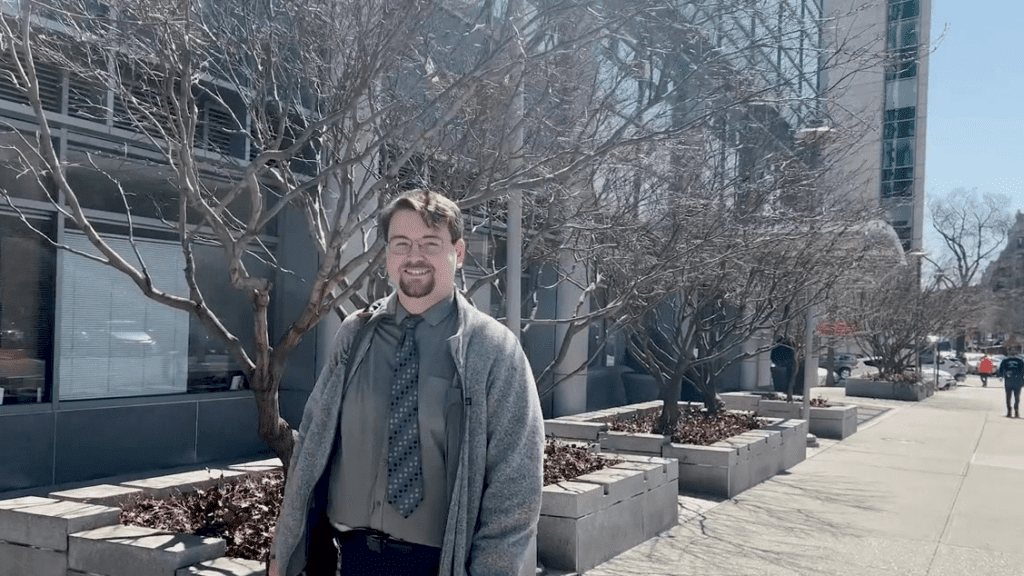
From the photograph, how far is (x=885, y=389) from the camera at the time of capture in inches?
1110

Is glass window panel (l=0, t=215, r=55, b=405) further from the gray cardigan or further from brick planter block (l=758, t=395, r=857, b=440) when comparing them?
brick planter block (l=758, t=395, r=857, b=440)

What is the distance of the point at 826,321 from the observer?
2052cm

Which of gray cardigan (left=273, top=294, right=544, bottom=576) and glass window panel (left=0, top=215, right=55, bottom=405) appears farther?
glass window panel (left=0, top=215, right=55, bottom=405)

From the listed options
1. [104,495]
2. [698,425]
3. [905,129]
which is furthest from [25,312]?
[905,129]

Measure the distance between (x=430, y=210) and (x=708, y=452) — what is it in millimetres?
7625

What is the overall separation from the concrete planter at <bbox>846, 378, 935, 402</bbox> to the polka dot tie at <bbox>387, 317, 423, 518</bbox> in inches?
1079

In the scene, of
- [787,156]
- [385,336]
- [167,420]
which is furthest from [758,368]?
[385,336]

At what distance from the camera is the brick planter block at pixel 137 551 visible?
181 inches

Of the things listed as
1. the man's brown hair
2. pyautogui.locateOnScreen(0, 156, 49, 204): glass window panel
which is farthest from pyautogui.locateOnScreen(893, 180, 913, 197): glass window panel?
the man's brown hair

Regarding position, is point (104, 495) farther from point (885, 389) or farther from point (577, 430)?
point (885, 389)

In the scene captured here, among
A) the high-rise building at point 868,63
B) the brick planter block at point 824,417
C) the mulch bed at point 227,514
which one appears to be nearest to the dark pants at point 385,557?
the mulch bed at point 227,514

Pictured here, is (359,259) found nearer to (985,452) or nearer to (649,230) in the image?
(649,230)

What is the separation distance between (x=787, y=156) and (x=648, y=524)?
14.0 ft

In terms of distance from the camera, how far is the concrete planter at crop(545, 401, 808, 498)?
987cm
